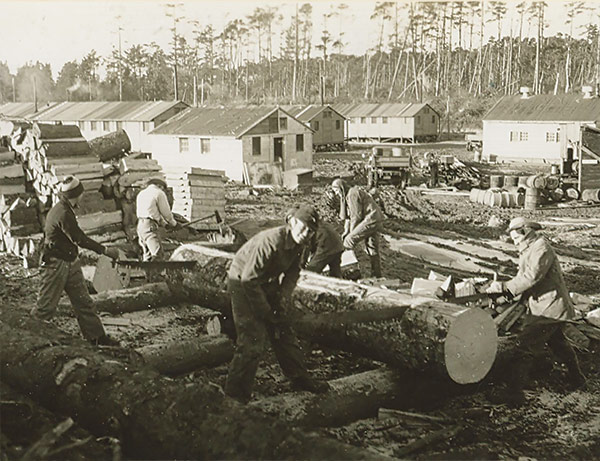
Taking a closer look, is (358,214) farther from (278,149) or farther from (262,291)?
(278,149)

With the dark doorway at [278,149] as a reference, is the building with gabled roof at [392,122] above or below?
above

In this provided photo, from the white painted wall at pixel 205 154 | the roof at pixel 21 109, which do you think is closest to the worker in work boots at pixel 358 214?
the white painted wall at pixel 205 154

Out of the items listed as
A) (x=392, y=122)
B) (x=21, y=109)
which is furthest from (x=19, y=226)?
(x=21, y=109)

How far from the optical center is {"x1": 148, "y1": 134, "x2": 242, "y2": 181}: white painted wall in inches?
1305

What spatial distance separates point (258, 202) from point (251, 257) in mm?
19677

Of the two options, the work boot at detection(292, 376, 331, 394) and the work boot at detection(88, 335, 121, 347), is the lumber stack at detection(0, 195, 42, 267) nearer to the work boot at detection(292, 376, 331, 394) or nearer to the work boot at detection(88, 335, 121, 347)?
the work boot at detection(88, 335, 121, 347)

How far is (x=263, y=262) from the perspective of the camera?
6.09 metres

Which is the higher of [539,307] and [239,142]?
[239,142]

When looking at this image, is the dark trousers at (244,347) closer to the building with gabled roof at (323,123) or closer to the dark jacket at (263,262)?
the dark jacket at (263,262)

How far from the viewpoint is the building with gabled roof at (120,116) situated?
150 ft

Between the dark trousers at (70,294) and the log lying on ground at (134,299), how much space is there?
1.40 meters

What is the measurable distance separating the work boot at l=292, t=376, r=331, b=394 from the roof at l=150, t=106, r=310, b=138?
26675 millimetres

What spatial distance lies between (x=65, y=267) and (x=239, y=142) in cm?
2529

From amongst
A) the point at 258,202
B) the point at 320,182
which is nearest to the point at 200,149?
the point at 320,182
